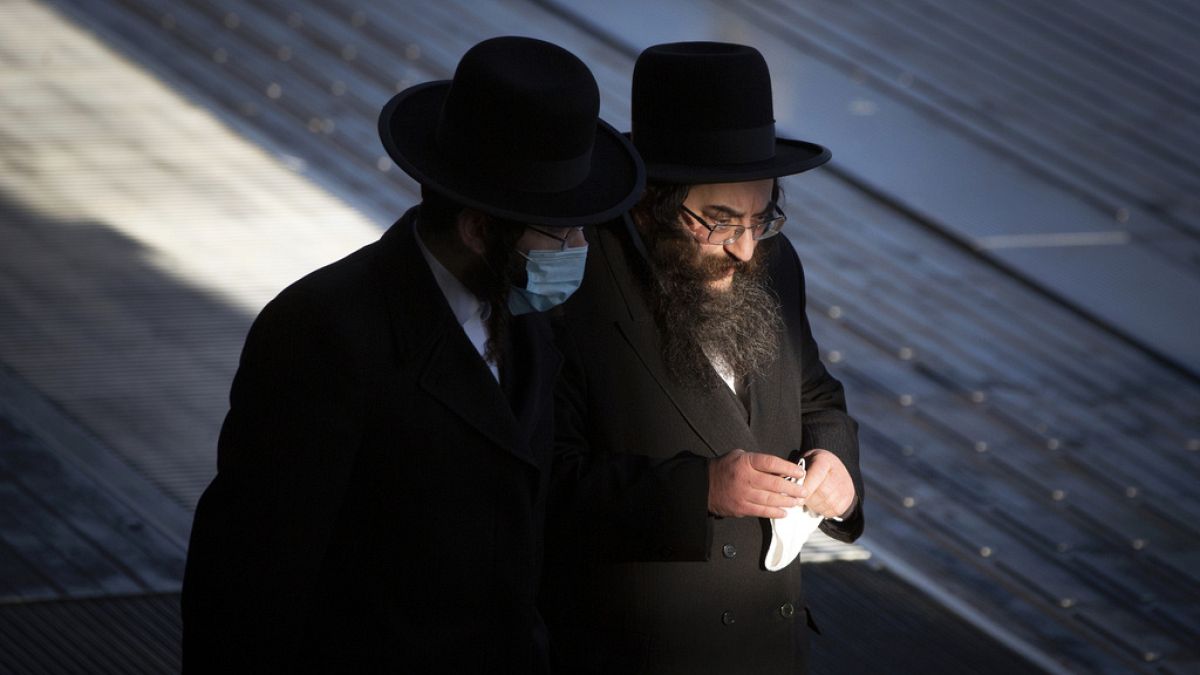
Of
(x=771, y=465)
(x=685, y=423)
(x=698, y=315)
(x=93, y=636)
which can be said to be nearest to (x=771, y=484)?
(x=771, y=465)

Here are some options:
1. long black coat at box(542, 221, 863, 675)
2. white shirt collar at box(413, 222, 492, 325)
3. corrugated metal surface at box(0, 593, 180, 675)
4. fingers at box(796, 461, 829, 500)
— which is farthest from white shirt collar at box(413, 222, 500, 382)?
corrugated metal surface at box(0, 593, 180, 675)

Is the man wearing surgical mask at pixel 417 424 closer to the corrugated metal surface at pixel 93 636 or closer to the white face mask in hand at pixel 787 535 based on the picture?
the white face mask in hand at pixel 787 535

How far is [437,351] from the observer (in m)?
2.39

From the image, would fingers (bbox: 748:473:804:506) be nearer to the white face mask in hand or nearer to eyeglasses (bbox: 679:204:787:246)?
the white face mask in hand

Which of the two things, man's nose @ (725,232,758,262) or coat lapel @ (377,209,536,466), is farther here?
man's nose @ (725,232,758,262)

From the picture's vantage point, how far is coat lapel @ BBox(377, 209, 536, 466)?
7.79 ft

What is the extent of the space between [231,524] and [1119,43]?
9980mm

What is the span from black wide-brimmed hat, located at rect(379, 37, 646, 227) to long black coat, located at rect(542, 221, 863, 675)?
0.52 meters

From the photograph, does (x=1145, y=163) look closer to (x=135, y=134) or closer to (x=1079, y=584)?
(x=1079, y=584)

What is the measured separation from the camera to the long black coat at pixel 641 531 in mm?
2844

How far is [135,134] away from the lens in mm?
8227

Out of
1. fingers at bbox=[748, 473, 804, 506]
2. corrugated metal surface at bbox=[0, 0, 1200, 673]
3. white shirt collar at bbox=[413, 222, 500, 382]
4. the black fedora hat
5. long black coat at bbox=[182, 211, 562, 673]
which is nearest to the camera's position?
long black coat at bbox=[182, 211, 562, 673]

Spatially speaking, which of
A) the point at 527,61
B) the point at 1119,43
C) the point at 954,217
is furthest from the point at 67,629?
the point at 1119,43

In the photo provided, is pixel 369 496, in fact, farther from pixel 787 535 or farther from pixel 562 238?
pixel 787 535
